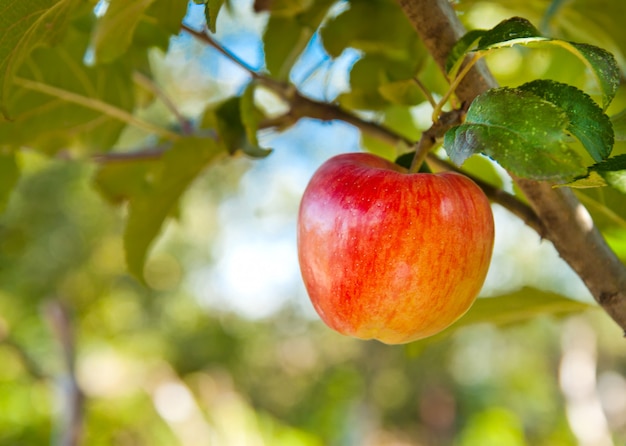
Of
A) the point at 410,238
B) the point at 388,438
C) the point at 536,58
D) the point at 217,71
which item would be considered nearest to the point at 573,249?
the point at 410,238

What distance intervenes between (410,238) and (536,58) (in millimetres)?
526

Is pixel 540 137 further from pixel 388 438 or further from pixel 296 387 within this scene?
pixel 388 438

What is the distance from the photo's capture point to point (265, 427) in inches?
196

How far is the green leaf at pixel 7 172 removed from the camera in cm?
64

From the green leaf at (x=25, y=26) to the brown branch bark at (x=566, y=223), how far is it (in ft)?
0.59

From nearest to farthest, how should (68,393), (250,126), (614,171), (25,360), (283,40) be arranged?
1. (614,171)
2. (250,126)
3. (283,40)
4. (68,393)
5. (25,360)

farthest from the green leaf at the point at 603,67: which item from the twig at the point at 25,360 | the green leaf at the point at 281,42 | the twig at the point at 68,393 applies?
the twig at the point at 25,360

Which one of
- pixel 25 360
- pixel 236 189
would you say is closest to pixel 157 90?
pixel 25 360

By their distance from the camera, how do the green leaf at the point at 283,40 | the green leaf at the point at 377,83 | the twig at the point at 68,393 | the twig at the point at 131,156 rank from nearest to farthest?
the green leaf at the point at 377,83 → the green leaf at the point at 283,40 → the twig at the point at 131,156 → the twig at the point at 68,393

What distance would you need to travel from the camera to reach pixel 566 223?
14.2 inches

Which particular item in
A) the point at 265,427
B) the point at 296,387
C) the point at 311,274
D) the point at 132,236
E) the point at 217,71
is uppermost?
the point at 311,274

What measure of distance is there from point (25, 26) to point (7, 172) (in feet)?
1.16

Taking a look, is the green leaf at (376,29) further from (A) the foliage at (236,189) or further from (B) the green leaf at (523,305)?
(B) the green leaf at (523,305)

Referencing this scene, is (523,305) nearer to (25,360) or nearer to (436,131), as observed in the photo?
(436,131)
